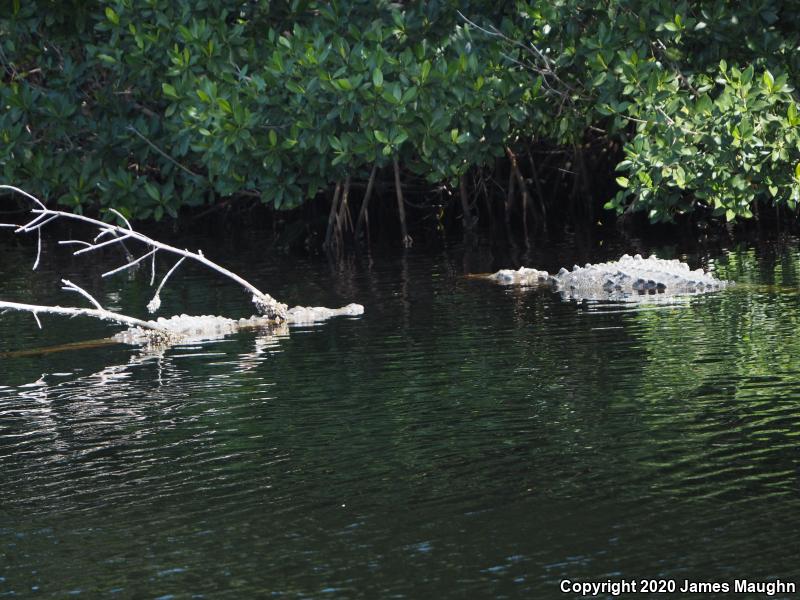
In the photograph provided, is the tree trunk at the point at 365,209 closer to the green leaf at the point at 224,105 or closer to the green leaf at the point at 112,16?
the green leaf at the point at 224,105

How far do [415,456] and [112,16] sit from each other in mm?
13104

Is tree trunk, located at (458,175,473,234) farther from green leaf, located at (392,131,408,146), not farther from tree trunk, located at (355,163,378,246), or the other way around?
green leaf, located at (392,131,408,146)

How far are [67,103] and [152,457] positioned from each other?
13.6m

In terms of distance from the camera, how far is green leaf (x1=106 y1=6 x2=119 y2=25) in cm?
2053

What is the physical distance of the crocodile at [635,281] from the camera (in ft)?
53.7

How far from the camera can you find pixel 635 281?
54.4 ft

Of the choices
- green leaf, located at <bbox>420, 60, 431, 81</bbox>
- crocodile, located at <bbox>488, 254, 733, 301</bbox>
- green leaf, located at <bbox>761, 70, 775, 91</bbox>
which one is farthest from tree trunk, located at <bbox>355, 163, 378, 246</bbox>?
green leaf, located at <bbox>761, 70, 775, 91</bbox>

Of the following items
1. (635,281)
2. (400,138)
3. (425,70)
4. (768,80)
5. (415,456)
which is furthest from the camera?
(400,138)

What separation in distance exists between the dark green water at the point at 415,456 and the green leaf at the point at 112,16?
21.6 feet

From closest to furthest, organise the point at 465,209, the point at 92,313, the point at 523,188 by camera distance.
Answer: the point at 92,313, the point at 523,188, the point at 465,209

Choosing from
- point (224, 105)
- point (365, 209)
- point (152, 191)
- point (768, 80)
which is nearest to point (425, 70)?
point (224, 105)

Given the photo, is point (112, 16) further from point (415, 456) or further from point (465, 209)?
point (415, 456)

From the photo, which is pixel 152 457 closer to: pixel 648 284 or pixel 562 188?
pixel 648 284

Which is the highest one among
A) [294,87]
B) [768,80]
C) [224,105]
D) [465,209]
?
[294,87]
